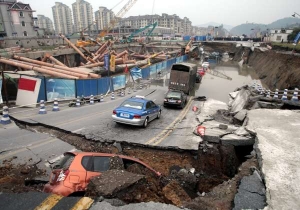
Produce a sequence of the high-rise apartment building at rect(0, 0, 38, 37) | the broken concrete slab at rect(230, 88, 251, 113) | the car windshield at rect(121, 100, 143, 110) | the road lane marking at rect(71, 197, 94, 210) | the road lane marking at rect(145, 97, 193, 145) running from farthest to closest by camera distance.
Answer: the high-rise apartment building at rect(0, 0, 38, 37) → the broken concrete slab at rect(230, 88, 251, 113) → the car windshield at rect(121, 100, 143, 110) → the road lane marking at rect(145, 97, 193, 145) → the road lane marking at rect(71, 197, 94, 210)

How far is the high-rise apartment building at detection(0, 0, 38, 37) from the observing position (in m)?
62.5

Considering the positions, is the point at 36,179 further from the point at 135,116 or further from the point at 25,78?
the point at 25,78

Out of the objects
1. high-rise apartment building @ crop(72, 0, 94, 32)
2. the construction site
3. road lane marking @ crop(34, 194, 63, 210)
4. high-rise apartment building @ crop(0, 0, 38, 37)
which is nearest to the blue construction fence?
the construction site

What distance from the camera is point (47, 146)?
812 cm

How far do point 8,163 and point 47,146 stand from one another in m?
1.48

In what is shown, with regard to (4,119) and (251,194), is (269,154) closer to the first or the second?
(251,194)

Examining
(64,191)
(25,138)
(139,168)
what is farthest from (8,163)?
(139,168)

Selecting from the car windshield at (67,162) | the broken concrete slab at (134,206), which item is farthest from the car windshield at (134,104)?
the broken concrete slab at (134,206)

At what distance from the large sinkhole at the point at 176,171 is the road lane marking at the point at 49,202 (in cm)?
54

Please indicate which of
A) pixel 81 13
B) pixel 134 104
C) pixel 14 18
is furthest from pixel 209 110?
pixel 81 13

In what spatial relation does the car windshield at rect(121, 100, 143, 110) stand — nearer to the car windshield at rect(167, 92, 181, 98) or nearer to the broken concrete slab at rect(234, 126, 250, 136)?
the broken concrete slab at rect(234, 126, 250, 136)

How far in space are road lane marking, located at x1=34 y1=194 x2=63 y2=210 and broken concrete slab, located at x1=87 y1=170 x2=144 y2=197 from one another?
591mm

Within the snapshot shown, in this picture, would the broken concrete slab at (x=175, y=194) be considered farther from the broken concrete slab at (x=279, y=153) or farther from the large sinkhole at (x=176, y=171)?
the broken concrete slab at (x=279, y=153)

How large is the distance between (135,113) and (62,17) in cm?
19780
